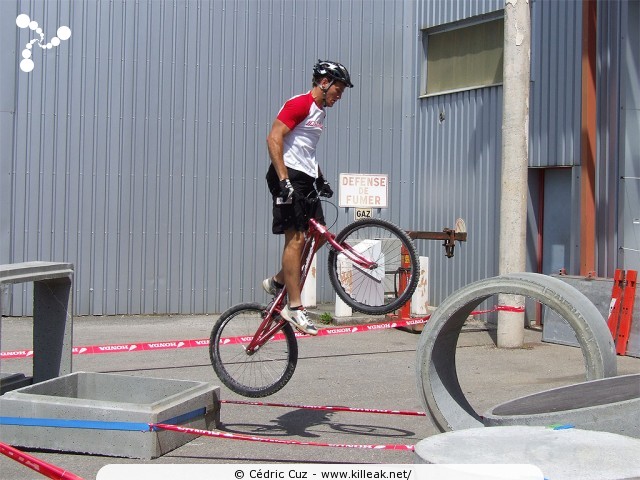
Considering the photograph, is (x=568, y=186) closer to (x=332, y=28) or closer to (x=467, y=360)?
(x=467, y=360)

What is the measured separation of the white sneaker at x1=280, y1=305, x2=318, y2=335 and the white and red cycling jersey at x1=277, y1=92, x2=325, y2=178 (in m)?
1.10

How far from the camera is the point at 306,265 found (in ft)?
24.8

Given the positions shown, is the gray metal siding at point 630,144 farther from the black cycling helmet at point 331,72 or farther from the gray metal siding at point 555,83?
the black cycling helmet at point 331,72

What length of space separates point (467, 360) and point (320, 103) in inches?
205

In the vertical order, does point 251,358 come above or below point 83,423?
above

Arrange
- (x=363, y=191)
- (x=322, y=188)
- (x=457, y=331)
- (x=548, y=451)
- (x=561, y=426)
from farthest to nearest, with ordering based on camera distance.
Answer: (x=363, y=191) → (x=322, y=188) → (x=457, y=331) → (x=561, y=426) → (x=548, y=451)

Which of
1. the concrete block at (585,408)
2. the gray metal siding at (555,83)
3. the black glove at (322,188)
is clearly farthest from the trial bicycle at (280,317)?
the gray metal siding at (555,83)

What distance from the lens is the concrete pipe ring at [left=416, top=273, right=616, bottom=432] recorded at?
6.05 meters

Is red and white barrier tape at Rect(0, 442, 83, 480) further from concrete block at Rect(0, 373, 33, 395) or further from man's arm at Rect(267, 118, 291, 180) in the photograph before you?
man's arm at Rect(267, 118, 291, 180)

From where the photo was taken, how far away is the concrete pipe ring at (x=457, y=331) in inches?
238

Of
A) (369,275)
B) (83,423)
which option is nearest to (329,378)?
(369,275)

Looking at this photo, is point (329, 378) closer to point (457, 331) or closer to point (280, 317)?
point (280, 317)

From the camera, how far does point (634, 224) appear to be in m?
12.8
